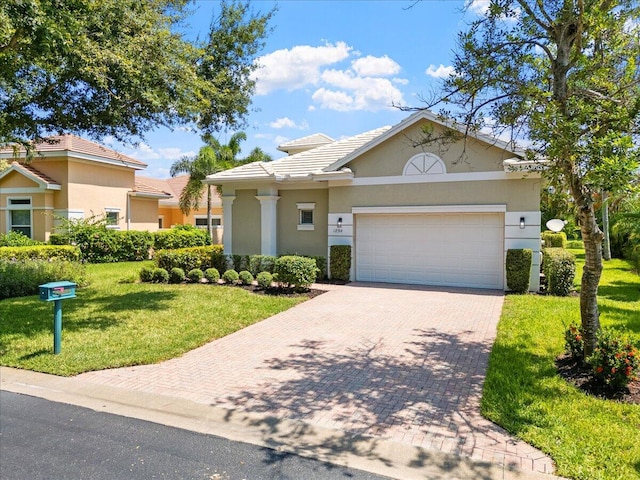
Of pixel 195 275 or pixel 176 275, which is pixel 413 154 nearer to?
pixel 195 275

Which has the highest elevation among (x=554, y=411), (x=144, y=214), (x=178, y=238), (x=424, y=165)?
(x=424, y=165)

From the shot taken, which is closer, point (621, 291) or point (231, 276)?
point (621, 291)

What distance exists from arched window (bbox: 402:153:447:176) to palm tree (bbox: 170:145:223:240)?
18.2 m

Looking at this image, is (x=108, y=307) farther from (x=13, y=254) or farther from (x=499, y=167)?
(x=499, y=167)

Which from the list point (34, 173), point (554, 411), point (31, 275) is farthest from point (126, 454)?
point (34, 173)

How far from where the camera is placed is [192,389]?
5.70 m

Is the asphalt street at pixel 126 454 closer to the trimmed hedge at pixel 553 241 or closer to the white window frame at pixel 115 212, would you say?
the white window frame at pixel 115 212

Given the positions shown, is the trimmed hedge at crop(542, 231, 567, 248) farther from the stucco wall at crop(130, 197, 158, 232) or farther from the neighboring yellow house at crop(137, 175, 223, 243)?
the stucco wall at crop(130, 197, 158, 232)

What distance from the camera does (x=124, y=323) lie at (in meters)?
9.18

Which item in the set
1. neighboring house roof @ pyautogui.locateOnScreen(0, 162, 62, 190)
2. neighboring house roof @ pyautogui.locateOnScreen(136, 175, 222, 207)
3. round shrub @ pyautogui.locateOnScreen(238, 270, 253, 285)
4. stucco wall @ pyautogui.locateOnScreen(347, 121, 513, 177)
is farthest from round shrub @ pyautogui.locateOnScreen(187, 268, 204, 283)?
neighboring house roof @ pyautogui.locateOnScreen(136, 175, 222, 207)

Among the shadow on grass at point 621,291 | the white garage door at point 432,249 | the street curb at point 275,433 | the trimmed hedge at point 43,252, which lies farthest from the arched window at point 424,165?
the trimmed hedge at point 43,252

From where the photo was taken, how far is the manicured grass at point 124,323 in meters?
6.95

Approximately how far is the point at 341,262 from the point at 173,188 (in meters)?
27.2

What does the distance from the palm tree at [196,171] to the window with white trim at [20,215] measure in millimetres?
9866
